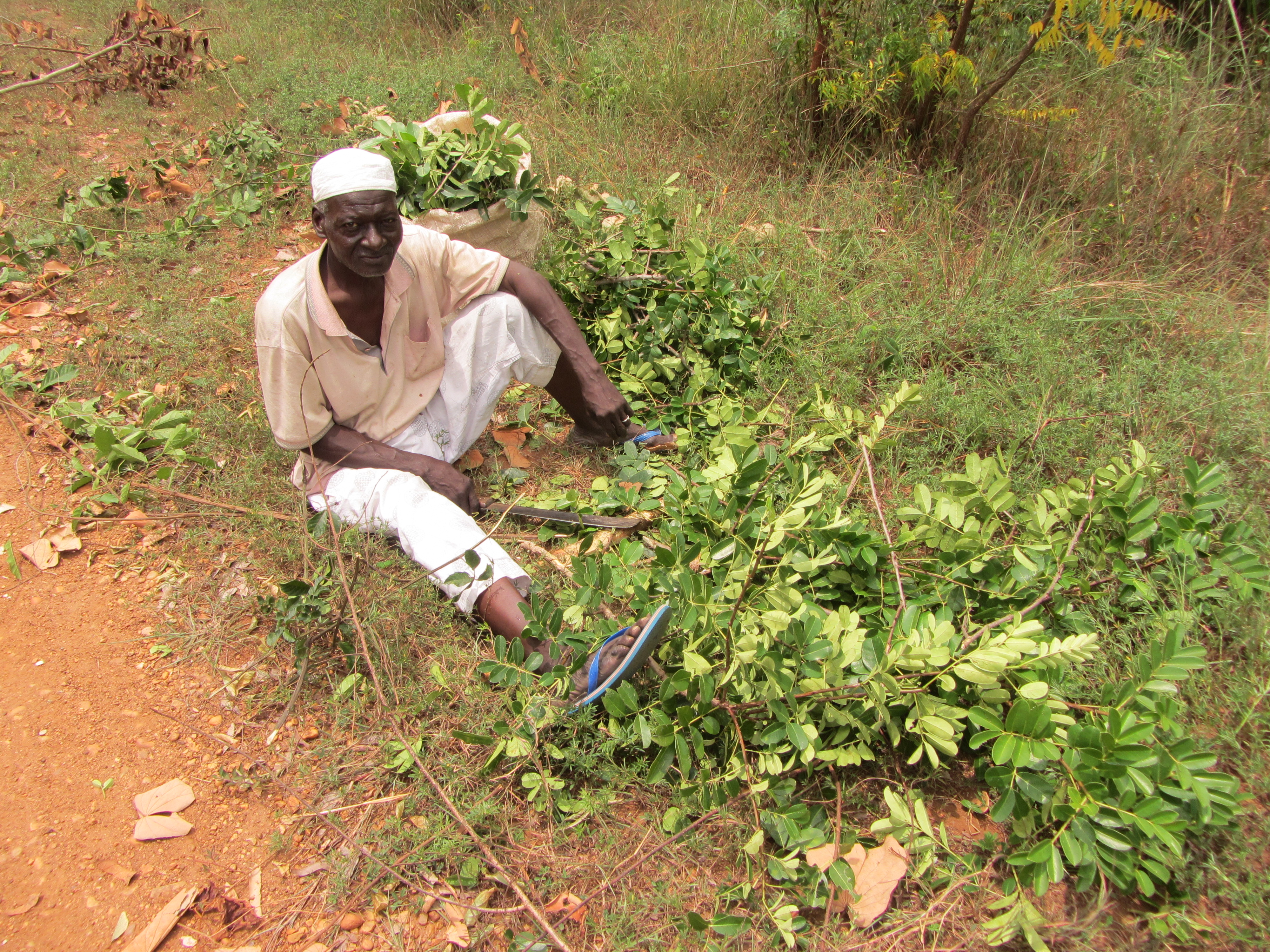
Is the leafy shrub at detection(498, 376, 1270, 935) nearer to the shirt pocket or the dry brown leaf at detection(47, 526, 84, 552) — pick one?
the shirt pocket

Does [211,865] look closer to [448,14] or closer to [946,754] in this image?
[946,754]

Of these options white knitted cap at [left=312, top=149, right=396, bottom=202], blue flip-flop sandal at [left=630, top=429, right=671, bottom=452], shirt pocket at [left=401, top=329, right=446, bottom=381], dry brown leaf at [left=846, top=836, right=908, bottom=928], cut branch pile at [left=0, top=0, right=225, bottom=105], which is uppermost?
white knitted cap at [left=312, top=149, right=396, bottom=202]

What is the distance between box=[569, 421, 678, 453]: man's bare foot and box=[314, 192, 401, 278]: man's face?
3.35ft

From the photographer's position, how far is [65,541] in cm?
284

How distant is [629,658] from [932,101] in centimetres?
363

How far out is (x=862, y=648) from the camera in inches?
78.7

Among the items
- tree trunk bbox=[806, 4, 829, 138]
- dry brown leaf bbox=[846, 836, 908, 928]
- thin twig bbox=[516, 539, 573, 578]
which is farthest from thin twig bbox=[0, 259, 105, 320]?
dry brown leaf bbox=[846, 836, 908, 928]

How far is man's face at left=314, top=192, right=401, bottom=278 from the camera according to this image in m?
2.37

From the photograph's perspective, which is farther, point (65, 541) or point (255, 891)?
point (65, 541)

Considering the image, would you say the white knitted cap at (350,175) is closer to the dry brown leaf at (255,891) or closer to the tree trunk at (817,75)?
→ the dry brown leaf at (255,891)

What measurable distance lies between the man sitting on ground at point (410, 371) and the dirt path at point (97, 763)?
726 mm

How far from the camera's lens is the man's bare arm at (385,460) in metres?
2.71

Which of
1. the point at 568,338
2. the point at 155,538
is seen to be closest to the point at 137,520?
the point at 155,538

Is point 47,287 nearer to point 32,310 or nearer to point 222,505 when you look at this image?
point 32,310
